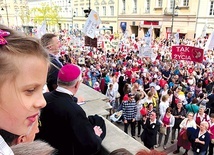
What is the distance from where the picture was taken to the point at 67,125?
185 centimetres

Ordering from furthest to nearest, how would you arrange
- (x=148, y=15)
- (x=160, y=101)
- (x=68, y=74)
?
(x=148, y=15), (x=160, y=101), (x=68, y=74)

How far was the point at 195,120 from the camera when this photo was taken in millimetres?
6453

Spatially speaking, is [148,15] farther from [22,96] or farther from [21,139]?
[22,96]

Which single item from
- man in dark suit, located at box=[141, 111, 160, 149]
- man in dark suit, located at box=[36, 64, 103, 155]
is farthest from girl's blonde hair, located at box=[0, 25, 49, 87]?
man in dark suit, located at box=[141, 111, 160, 149]

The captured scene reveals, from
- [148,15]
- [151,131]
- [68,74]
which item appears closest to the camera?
[68,74]

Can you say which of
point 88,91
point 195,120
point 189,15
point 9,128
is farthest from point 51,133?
point 189,15

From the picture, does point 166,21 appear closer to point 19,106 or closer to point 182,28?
point 182,28

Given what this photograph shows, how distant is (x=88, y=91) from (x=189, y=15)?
1100 inches

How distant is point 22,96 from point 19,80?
2.3 inches

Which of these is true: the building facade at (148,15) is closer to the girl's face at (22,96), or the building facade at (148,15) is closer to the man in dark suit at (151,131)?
the man in dark suit at (151,131)

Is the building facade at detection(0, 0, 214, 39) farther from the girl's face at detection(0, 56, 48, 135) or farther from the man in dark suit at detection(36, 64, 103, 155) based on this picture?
the girl's face at detection(0, 56, 48, 135)

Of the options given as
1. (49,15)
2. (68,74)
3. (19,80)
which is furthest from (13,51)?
(49,15)

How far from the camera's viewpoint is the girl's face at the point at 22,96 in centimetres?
77

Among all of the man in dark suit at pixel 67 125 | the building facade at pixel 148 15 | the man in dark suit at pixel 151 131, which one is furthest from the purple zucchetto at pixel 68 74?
the building facade at pixel 148 15
